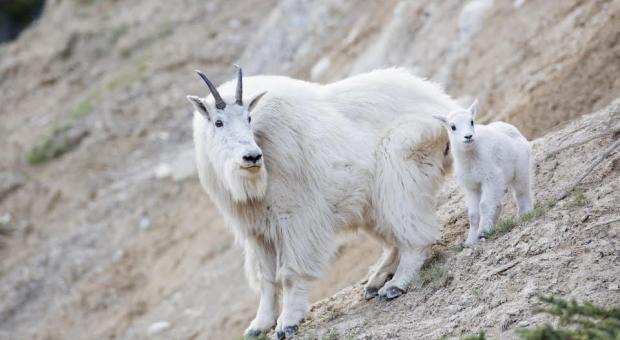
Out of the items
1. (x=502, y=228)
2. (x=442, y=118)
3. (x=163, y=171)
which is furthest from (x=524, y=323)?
(x=163, y=171)

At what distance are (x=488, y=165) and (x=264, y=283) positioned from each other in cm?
231

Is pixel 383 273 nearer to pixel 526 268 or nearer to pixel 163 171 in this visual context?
pixel 526 268

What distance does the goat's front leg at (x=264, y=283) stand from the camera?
7996 mm

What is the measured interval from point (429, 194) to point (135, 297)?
25.5 feet

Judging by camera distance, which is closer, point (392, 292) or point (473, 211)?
point (473, 211)

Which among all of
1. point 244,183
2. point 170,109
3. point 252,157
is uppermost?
point 252,157

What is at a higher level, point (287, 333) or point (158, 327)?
point (287, 333)

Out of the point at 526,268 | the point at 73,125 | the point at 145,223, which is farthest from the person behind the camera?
the point at 73,125

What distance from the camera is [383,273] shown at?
8305mm

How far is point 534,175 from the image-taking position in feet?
27.0

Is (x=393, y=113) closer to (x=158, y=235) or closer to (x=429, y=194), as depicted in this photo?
(x=429, y=194)

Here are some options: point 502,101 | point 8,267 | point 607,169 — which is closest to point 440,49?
point 502,101

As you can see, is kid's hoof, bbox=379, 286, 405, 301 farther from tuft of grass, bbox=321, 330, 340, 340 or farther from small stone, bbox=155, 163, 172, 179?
small stone, bbox=155, 163, 172, 179

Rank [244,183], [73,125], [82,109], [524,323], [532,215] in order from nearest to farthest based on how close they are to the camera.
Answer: [524,323] → [532,215] → [244,183] → [73,125] → [82,109]
